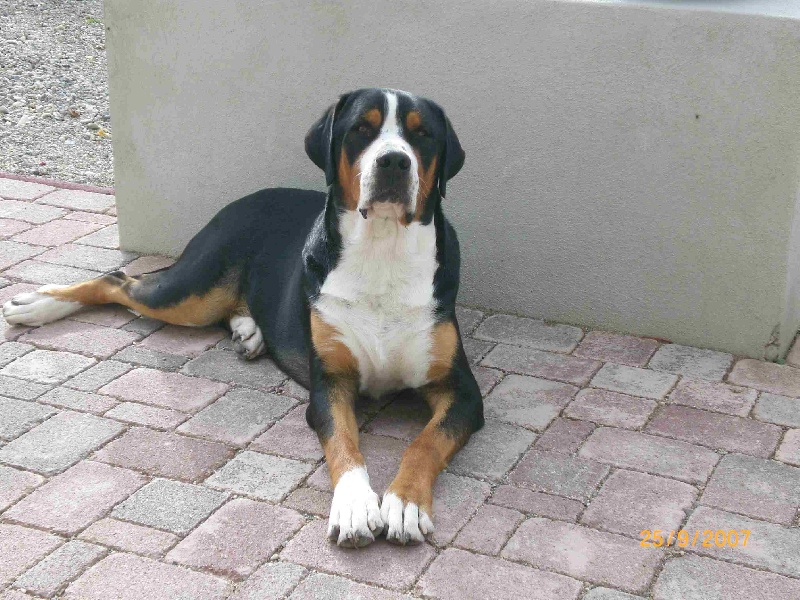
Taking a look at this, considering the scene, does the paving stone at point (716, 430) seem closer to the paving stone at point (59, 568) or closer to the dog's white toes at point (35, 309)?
the paving stone at point (59, 568)

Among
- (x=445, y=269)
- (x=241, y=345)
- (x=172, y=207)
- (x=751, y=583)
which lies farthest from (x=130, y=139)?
(x=751, y=583)

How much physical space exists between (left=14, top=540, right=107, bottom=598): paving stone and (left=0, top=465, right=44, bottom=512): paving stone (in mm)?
345

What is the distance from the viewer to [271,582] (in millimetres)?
2955

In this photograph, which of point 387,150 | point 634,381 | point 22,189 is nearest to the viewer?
point 387,150

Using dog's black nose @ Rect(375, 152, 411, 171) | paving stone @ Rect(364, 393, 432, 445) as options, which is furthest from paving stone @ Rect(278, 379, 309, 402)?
dog's black nose @ Rect(375, 152, 411, 171)

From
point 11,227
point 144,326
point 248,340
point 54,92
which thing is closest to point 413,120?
point 248,340

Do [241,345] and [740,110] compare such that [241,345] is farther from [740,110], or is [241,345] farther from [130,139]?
[740,110]

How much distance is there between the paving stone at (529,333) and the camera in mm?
4629

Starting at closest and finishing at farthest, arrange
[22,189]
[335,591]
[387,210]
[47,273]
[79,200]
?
[335,591]
[387,210]
[47,273]
[79,200]
[22,189]

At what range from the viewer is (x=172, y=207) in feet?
17.8

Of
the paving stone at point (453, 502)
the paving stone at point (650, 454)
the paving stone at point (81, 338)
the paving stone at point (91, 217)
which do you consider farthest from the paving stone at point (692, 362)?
the paving stone at point (91, 217)

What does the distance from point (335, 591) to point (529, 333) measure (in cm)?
207

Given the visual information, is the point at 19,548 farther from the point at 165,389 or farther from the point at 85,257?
the point at 85,257

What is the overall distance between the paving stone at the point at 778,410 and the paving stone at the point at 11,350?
2.97 metres
